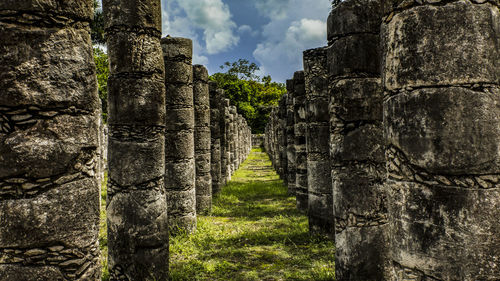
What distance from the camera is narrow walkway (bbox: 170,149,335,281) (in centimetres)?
561

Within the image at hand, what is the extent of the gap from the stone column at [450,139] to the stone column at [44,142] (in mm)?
2592

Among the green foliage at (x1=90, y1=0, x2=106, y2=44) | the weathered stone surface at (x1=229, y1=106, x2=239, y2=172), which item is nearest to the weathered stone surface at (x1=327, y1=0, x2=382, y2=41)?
the weathered stone surface at (x1=229, y1=106, x2=239, y2=172)

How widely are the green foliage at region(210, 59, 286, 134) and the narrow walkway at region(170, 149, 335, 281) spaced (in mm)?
40433

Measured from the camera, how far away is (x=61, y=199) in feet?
8.89

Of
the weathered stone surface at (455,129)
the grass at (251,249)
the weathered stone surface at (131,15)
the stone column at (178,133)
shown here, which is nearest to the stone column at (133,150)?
the weathered stone surface at (131,15)

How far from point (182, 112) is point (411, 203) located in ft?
19.5

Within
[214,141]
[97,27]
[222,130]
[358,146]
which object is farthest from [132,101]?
[97,27]

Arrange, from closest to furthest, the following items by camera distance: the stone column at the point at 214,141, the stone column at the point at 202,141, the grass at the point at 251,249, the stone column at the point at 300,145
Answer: the grass at the point at 251,249 < the stone column at the point at 202,141 < the stone column at the point at 300,145 < the stone column at the point at 214,141

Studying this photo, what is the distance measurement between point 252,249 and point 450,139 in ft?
17.2

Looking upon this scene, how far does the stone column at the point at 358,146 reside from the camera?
183 inches

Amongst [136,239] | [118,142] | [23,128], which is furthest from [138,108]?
[23,128]

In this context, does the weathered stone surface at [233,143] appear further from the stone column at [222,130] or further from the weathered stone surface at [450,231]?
the weathered stone surface at [450,231]

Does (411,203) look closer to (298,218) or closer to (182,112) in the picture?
(182,112)

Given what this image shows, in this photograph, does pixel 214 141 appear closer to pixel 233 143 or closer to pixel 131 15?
pixel 131 15
